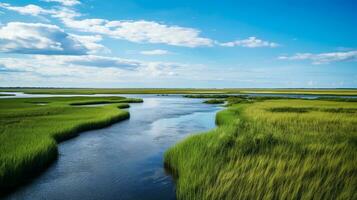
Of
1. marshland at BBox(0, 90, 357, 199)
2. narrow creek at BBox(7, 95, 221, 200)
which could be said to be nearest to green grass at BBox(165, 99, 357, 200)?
marshland at BBox(0, 90, 357, 199)

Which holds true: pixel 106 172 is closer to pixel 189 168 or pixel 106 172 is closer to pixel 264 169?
pixel 189 168

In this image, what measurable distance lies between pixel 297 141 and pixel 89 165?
36.0ft

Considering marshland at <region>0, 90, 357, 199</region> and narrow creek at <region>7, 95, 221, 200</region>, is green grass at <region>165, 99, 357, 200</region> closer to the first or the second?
marshland at <region>0, 90, 357, 199</region>

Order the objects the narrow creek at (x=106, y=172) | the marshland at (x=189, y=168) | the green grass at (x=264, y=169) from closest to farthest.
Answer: the green grass at (x=264, y=169) → the marshland at (x=189, y=168) → the narrow creek at (x=106, y=172)

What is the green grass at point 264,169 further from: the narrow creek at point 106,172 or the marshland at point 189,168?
the narrow creek at point 106,172

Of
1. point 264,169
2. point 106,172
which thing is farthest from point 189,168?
point 106,172

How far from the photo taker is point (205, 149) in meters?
11.9

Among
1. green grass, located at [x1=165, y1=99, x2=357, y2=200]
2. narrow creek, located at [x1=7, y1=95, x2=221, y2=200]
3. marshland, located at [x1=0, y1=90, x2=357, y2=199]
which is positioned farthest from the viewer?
narrow creek, located at [x1=7, y1=95, x2=221, y2=200]

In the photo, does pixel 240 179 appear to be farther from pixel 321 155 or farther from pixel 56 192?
pixel 56 192

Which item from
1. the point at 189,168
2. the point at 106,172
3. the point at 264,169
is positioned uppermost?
the point at 264,169

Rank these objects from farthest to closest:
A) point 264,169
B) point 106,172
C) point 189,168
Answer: point 106,172 < point 189,168 < point 264,169

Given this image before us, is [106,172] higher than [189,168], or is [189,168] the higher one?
[189,168]

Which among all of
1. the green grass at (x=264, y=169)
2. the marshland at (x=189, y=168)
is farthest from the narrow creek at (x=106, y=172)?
the green grass at (x=264, y=169)

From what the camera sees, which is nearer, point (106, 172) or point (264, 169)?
point (264, 169)
